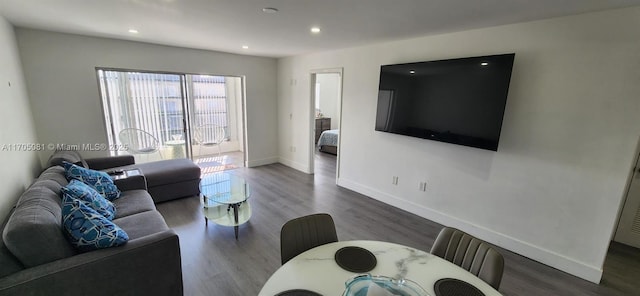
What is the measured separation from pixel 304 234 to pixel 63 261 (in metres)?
1.40

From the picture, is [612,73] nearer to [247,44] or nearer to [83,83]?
[247,44]

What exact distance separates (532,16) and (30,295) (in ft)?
13.1

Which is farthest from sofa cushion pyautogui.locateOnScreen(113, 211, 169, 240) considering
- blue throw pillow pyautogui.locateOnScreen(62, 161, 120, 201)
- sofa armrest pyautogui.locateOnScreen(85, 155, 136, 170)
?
sofa armrest pyautogui.locateOnScreen(85, 155, 136, 170)

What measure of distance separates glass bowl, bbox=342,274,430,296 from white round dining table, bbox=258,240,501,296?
0.29 feet

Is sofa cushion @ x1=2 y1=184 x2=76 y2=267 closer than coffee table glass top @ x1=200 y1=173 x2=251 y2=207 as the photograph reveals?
Yes

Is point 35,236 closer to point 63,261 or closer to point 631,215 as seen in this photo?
point 63,261

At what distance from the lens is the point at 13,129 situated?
256 centimetres

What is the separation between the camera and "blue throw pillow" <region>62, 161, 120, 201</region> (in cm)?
262

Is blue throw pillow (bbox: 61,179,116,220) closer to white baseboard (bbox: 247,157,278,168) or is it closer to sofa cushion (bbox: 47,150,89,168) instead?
sofa cushion (bbox: 47,150,89,168)

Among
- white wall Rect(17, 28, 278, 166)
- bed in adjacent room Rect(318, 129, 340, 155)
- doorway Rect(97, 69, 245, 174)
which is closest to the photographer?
white wall Rect(17, 28, 278, 166)

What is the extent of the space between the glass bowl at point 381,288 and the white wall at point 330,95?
25.2ft

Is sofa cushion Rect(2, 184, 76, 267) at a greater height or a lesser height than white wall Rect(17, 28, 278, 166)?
lesser

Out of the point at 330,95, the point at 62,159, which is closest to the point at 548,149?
the point at 62,159

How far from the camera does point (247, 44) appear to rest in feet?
12.9
